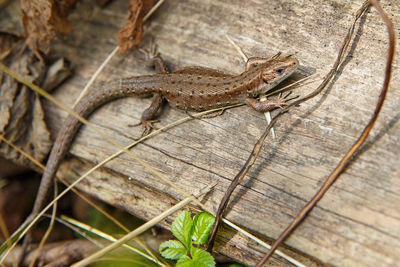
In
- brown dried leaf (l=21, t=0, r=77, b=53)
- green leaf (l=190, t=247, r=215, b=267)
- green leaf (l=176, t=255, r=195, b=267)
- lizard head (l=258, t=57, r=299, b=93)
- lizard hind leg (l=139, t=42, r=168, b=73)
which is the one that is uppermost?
lizard head (l=258, t=57, r=299, b=93)

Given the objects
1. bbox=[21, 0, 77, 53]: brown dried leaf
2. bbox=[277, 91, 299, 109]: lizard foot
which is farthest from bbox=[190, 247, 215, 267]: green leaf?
bbox=[21, 0, 77, 53]: brown dried leaf

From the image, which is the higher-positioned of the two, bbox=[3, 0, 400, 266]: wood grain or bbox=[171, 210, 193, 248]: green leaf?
bbox=[3, 0, 400, 266]: wood grain

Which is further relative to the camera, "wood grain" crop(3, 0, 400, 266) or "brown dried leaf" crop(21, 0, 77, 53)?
"brown dried leaf" crop(21, 0, 77, 53)

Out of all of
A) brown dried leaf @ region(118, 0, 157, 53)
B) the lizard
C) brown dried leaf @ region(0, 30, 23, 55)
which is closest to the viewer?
the lizard

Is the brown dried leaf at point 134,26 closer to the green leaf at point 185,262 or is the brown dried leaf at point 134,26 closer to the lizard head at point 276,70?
the lizard head at point 276,70

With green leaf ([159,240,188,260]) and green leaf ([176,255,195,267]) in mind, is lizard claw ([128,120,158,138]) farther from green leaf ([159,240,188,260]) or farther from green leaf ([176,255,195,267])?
green leaf ([176,255,195,267])

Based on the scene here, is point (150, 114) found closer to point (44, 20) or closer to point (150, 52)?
point (150, 52)
